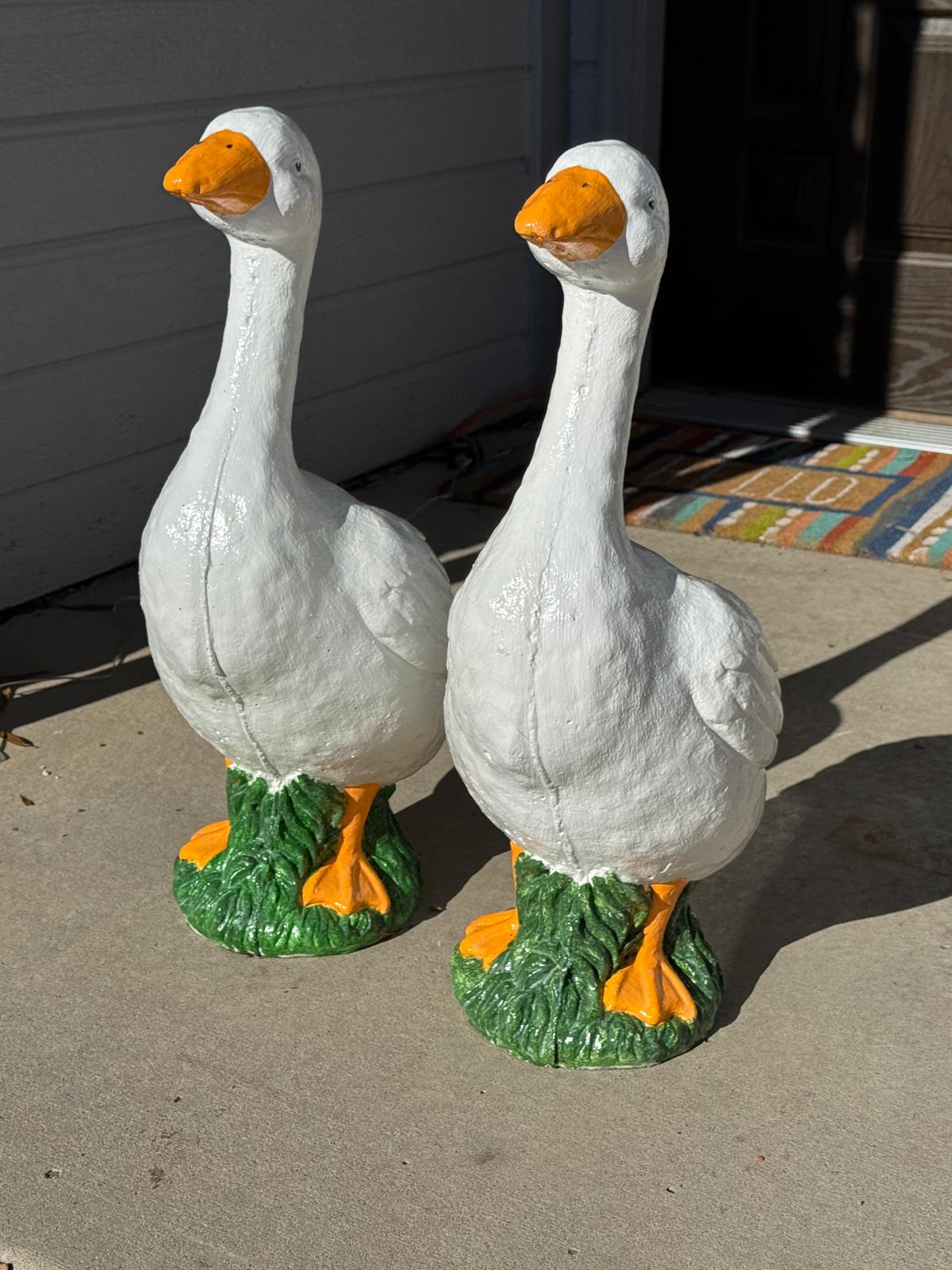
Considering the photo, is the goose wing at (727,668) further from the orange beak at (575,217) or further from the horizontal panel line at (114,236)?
the horizontal panel line at (114,236)

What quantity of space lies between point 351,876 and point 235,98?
3.04 metres

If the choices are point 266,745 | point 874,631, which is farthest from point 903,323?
point 266,745

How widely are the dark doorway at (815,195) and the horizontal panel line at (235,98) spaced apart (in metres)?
0.78

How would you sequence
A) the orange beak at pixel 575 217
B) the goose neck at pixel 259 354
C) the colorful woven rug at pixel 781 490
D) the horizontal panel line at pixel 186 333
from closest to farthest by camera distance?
the orange beak at pixel 575 217 < the goose neck at pixel 259 354 < the horizontal panel line at pixel 186 333 < the colorful woven rug at pixel 781 490

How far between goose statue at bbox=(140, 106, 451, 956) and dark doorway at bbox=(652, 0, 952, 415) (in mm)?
3716

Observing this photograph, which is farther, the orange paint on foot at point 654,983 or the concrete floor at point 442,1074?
the orange paint on foot at point 654,983

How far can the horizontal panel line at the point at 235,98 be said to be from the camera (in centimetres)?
449

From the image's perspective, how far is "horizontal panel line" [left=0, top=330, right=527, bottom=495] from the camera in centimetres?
478

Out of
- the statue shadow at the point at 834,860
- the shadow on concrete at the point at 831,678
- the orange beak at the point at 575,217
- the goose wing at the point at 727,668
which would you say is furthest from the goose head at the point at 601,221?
the shadow on concrete at the point at 831,678

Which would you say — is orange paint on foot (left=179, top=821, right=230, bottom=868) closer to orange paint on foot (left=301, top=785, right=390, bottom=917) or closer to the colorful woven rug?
orange paint on foot (left=301, top=785, right=390, bottom=917)

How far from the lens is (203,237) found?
509 centimetres

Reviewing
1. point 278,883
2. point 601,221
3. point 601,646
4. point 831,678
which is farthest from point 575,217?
point 831,678

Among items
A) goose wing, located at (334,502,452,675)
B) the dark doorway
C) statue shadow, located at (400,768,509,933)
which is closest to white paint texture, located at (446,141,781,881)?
goose wing, located at (334,502,452,675)

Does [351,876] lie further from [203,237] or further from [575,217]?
[203,237]
